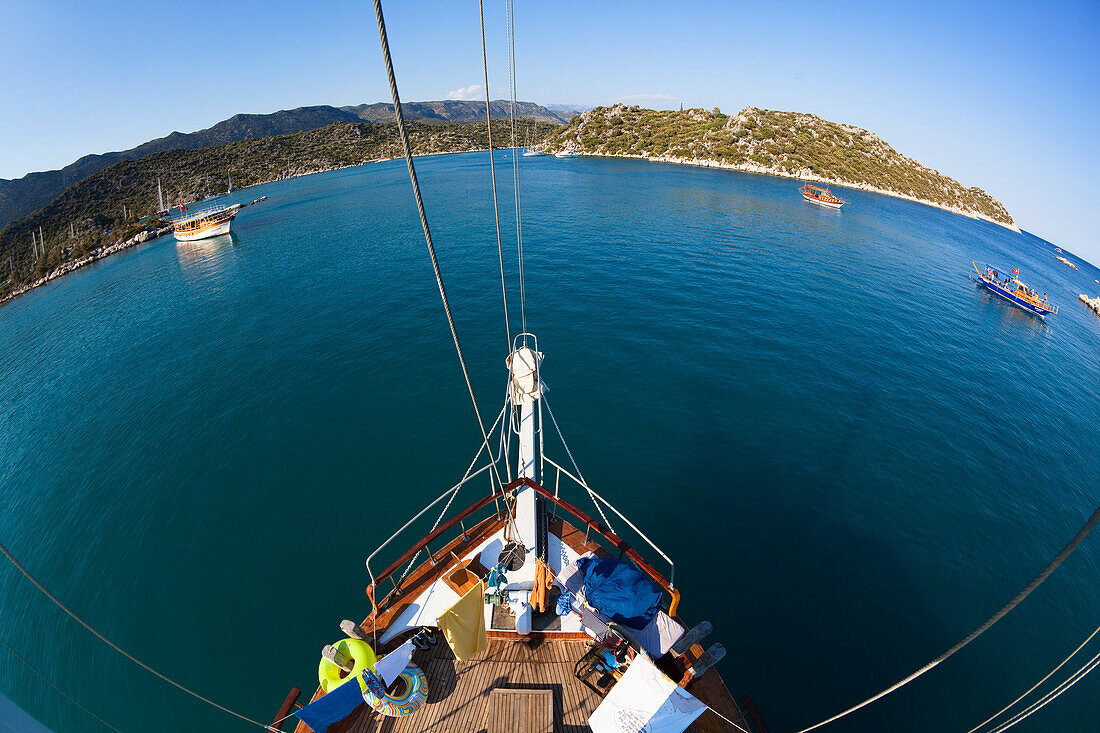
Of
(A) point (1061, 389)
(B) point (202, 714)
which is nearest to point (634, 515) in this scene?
(B) point (202, 714)

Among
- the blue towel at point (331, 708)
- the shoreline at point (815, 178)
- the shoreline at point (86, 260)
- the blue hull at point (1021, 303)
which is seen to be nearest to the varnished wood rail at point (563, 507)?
the blue towel at point (331, 708)

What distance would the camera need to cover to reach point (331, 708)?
372 inches

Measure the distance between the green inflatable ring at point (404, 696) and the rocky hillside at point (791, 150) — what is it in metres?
167

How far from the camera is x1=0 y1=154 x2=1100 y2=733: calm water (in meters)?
16.1

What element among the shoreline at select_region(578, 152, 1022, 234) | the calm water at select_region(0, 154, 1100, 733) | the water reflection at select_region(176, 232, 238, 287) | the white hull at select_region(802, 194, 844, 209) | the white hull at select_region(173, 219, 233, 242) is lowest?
the calm water at select_region(0, 154, 1100, 733)

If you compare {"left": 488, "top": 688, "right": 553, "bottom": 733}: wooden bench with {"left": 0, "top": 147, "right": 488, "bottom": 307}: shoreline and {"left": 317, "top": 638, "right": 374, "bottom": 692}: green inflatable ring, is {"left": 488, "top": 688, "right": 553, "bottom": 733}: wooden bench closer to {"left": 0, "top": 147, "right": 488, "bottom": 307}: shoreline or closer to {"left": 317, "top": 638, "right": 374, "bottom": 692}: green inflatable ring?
{"left": 317, "top": 638, "right": 374, "bottom": 692}: green inflatable ring

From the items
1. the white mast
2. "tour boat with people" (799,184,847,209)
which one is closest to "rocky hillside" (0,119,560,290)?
the white mast

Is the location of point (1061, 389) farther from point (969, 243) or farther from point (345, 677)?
point (969, 243)

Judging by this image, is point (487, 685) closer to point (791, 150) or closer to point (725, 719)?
point (725, 719)

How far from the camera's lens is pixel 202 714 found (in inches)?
573

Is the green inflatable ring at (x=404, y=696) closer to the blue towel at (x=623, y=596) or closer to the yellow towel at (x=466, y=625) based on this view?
the yellow towel at (x=466, y=625)

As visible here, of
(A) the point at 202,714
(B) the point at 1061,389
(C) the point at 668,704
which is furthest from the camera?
(B) the point at 1061,389

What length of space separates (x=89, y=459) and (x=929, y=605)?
48.5 metres

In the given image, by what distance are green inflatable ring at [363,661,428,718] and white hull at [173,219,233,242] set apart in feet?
334
